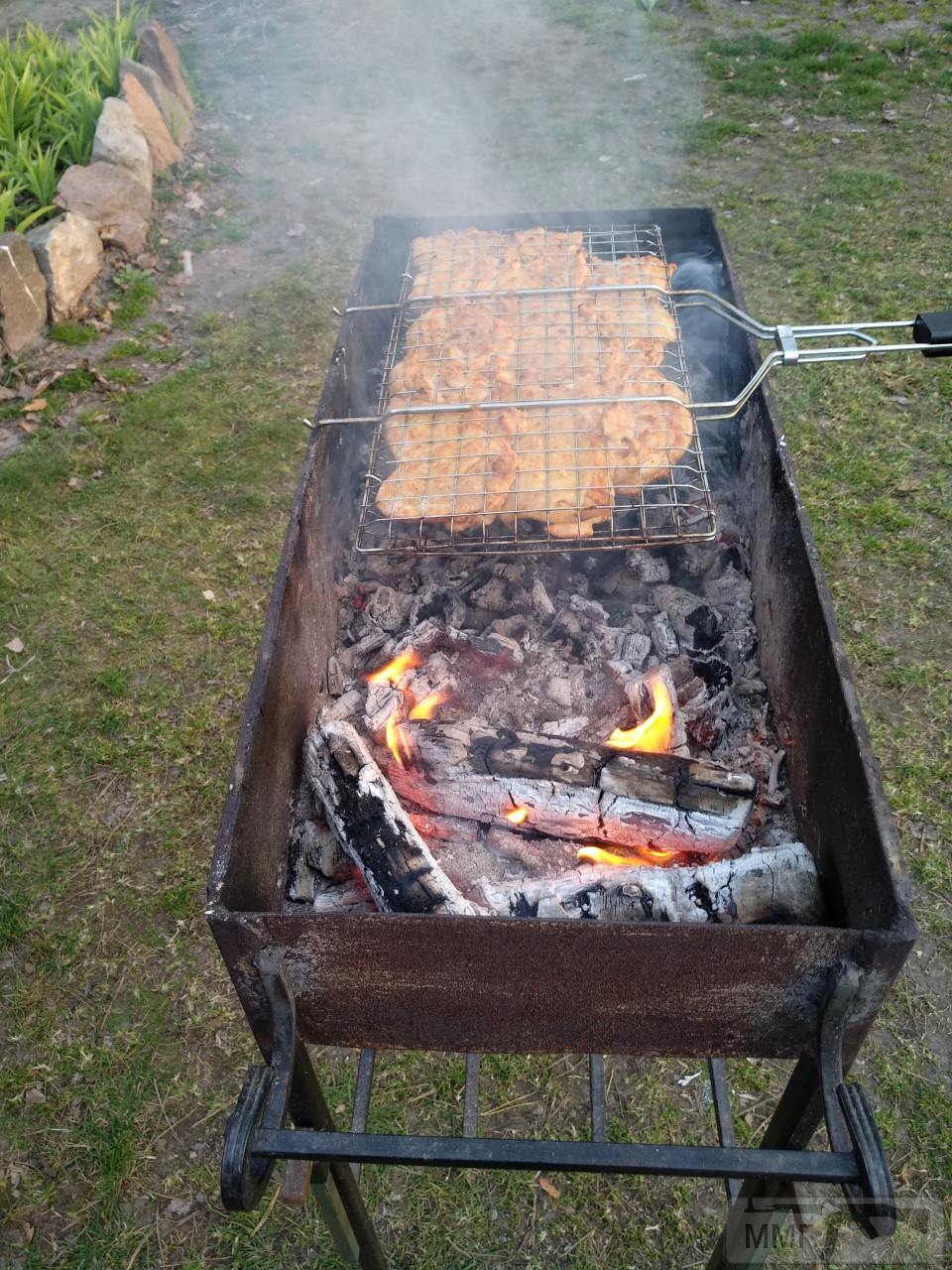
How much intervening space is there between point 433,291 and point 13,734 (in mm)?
2983

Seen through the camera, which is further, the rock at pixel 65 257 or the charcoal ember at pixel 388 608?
the rock at pixel 65 257

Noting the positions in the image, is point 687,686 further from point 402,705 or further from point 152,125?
point 152,125

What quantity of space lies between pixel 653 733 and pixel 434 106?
9.28 meters

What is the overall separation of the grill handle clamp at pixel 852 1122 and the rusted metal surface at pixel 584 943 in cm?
4

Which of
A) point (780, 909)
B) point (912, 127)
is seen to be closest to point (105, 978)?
point (780, 909)

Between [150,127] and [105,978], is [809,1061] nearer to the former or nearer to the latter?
[105,978]

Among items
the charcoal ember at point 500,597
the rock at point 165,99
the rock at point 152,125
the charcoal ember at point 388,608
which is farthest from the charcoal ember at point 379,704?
the rock at point 165,99

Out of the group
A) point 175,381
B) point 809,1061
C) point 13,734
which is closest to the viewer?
point 809,1061

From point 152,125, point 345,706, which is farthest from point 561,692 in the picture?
point 152,125

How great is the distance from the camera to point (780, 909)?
224 centimetres

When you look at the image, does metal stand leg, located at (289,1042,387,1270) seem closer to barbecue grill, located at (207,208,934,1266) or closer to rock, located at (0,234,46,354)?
barbecue grill, located at (207,208,934,1266)

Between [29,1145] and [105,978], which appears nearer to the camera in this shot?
[29,1145]

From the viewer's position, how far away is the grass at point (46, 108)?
6590 mm

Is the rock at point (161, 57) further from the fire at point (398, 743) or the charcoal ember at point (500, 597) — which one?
the fire at point (398, 743)
